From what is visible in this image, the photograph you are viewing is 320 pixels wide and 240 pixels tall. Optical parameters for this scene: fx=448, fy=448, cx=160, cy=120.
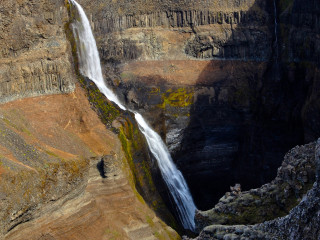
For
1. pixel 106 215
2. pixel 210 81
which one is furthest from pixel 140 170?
pixel 210 81

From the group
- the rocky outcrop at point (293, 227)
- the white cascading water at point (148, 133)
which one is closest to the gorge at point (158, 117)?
the rocky outcrop at point (293, 227)

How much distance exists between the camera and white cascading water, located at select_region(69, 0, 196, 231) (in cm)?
2811

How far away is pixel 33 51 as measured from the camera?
26.4 meters

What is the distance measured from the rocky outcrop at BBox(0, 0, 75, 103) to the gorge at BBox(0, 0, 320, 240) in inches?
2.9

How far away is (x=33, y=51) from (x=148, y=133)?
9009 millimetres

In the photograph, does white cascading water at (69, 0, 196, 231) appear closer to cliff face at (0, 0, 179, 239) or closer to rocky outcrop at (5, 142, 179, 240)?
cliff face at (0, 0, 179, 239)

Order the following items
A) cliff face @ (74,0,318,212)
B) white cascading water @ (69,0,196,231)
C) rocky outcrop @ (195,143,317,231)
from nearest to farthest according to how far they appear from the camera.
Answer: rocky outcrop @ (195,143,317,231) < white cascading water @ (69,0,196,231) < cliff face @ (74,0,318,212)

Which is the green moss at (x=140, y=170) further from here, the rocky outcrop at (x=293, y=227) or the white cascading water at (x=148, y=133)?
the rocky outcrop at (x=293, y=227)

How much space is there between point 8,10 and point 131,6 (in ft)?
37.2

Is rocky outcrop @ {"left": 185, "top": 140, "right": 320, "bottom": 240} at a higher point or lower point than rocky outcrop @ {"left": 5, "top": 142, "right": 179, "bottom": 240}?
higher

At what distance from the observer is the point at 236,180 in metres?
35.7

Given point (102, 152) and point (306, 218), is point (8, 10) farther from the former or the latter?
point (306, 218)

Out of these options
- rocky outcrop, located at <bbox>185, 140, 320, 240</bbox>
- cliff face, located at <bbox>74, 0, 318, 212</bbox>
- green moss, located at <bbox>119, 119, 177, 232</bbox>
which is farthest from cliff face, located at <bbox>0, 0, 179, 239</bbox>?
rocky outcrop, located at <bbox>185, 140, 320, 240</bbox>

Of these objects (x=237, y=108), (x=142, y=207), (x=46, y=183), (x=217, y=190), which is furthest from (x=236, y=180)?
(x=46, y=183)
